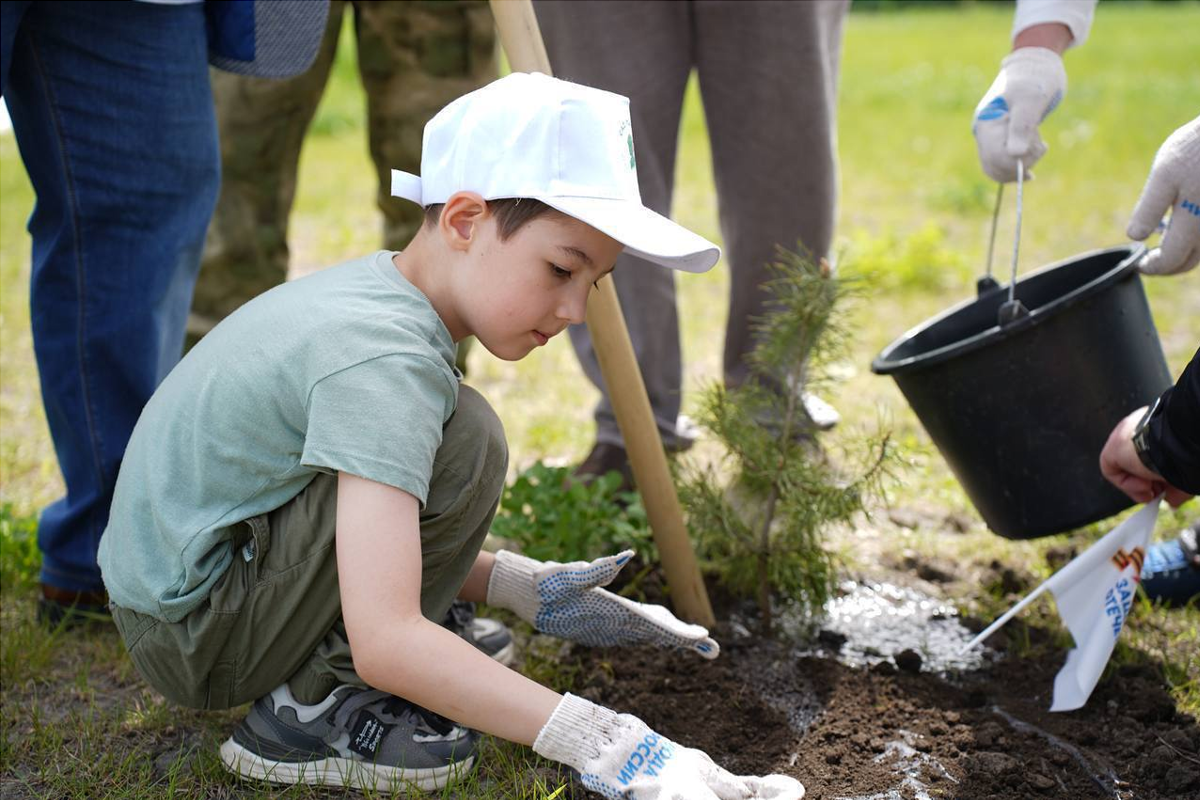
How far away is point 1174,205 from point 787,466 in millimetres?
832

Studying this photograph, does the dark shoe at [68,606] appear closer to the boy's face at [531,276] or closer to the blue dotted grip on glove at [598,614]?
the blue dotted grip on glove at [598,614]

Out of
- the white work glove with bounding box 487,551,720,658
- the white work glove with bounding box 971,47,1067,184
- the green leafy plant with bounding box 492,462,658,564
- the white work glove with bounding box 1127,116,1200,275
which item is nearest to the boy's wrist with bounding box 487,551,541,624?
the white work glove with bounding box 487,551,720,658

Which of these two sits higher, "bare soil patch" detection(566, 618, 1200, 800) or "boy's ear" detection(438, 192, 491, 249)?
"boy's ear" detection(438, 192, 491, 249)

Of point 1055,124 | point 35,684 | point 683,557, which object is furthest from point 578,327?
point 1055,124

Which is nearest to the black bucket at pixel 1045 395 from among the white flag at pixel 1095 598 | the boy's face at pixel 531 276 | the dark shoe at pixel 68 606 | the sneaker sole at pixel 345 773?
the white flag at pixel 1095 598

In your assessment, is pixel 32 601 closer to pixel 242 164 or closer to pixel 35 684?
pixel 35 684

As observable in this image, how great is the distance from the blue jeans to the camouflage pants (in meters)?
0.75

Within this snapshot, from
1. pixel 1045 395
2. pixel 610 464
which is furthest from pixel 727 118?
pixel 1045 395

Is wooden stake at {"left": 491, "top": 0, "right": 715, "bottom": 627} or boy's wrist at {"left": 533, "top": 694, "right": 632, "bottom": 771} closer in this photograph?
boy's wrist at {"left": 533, "top": 694, "right": 632, "bottom": 771}

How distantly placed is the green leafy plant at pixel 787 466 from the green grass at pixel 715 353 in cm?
11

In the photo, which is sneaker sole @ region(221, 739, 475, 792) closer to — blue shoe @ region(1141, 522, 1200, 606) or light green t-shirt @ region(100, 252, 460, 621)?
light green t-shirt @ region(100, 252, 460, 621)

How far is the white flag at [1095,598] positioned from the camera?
6.73ft

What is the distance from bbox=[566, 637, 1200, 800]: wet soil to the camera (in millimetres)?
1860

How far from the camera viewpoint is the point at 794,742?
6.61 ft
